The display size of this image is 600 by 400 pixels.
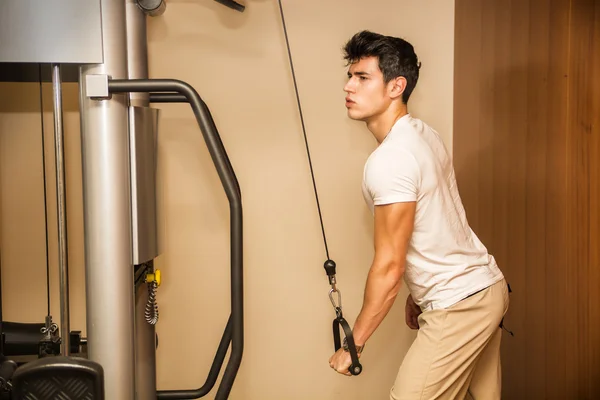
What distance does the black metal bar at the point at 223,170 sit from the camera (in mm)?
1518

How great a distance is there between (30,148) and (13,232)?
1.17ft

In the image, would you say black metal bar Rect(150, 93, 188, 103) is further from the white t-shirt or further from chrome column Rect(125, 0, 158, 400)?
the white t-shirt

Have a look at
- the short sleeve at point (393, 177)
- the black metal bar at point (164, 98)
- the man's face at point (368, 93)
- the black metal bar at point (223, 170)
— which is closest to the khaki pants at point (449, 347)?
the short sleeve at point (393, 177)

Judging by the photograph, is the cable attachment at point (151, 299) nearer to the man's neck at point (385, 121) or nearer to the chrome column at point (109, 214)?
the chrome column at point (109, 214)

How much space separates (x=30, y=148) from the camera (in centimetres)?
242

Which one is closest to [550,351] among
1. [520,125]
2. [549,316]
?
[549,316]

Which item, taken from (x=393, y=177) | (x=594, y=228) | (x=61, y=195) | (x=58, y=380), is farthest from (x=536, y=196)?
(x=58, y=380)

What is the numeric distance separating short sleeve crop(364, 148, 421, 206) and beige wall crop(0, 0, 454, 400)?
0.89 m

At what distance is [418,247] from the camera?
1.77 metres

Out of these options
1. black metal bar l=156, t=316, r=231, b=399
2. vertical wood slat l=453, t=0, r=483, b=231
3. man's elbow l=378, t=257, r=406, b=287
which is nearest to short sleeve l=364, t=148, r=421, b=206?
man's elbow l=378, t=257, r=406, b=287

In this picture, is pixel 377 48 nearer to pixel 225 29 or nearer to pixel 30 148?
pixel 225 29

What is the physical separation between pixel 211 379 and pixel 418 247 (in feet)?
2.60

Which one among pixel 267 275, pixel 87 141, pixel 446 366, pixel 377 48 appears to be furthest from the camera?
pixel 267 275

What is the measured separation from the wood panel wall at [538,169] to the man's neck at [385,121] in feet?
2.66
